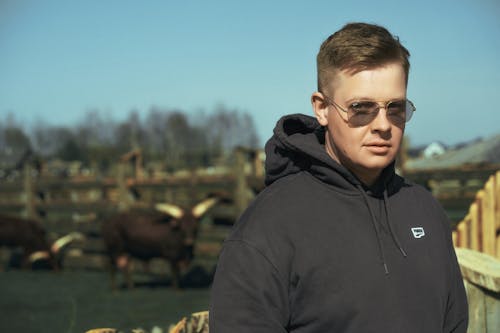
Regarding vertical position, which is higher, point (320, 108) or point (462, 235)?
point (320, 108)

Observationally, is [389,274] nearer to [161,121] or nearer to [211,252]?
[211,252]

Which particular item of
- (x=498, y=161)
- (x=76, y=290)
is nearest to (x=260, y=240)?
(x=76, y=290)

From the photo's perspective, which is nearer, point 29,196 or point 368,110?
point 368,110

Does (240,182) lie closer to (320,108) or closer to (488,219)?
(488,219)

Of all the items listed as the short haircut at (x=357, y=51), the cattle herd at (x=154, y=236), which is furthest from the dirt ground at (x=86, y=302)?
the short haircut at (x=357, y=51)

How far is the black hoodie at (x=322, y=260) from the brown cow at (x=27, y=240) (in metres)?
11.2

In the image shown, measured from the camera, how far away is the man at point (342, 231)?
178 cm

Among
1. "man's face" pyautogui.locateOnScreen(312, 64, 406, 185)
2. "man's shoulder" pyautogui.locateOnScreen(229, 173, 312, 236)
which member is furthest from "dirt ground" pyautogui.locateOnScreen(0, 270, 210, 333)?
"man's face" pyautogui.locateOnScreen(312, 64, 406, 185)

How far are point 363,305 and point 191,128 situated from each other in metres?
87.8

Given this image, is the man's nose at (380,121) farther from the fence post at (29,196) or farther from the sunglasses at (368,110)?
the fence post at (29,196)

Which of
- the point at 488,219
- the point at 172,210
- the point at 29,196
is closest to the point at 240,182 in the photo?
the point at 172,210

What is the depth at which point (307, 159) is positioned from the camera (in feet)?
6.73

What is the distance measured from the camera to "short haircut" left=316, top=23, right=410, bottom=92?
188cm

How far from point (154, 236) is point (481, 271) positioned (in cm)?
757
